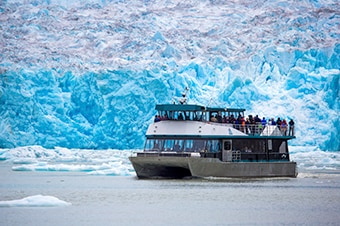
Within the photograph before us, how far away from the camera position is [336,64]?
182 ft

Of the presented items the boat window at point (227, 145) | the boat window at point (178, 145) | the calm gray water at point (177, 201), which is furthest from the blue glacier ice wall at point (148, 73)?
the boat window at point (178, 145)

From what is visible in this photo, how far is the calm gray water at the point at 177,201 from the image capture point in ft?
61.2

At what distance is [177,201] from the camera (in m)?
22.8

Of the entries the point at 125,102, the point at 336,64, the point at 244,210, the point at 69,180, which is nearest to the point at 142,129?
the point at 125,102

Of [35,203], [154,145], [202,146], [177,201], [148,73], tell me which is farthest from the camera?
[148,73]

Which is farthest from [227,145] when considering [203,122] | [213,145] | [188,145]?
[188,145]

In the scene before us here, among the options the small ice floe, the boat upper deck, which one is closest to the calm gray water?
the small ice floe

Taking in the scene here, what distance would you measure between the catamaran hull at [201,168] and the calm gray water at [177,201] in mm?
481

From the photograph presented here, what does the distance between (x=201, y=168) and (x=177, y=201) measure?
6.76 metres

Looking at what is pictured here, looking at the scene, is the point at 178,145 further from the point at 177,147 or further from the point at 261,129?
the point at 261,129

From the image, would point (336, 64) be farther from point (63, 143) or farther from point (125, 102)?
point (63, 143)

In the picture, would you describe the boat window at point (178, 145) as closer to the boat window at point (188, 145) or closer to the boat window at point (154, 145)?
the boat window at point (188, 145)

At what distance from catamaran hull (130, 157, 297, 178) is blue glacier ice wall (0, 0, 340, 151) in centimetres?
1969

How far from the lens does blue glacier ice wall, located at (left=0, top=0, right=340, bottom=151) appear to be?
52438 mm
